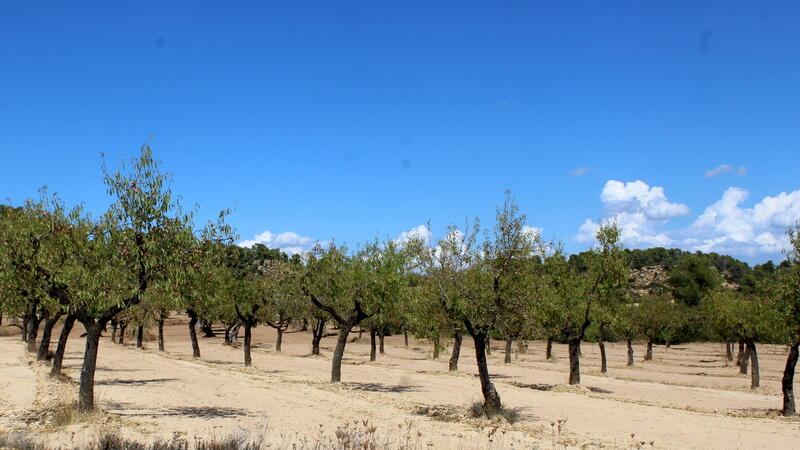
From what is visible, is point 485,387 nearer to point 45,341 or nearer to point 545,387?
point 545,387

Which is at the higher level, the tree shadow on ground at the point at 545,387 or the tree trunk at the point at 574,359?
the tree trunk at the point at 574,359

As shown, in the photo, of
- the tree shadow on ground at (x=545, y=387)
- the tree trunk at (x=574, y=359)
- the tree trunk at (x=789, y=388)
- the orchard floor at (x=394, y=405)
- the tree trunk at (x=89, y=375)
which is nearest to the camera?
the orchard floor at (x=394, y=405)

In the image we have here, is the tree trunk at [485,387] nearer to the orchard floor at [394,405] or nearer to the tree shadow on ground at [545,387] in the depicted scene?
the orchard floor at [394,405]

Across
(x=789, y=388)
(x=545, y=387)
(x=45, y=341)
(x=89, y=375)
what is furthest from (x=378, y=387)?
(x=45, y=341)

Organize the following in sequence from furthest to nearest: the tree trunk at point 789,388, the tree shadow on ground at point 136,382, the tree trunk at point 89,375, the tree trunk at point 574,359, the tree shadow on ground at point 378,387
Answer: the tree trunk at point 574,359 < the tree shadow on ground at point 378,387 < the tree shadow on ground at point 136,382 < the tree trunk at point 789,388 < the tree trunk at point 89,375

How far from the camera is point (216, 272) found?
22312 millimetres

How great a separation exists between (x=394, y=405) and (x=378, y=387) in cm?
909

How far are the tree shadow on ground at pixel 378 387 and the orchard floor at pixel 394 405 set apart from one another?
0.29 feet

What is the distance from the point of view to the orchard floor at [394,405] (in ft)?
65.1

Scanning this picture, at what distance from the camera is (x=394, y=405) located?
2878cm

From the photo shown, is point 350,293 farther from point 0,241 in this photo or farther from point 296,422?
point 0,241

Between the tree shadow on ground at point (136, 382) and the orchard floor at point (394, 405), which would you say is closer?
the orchard floor at point (394, 405)

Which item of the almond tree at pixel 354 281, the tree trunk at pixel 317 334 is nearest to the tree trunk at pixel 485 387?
the almond tree at pixel 354 281

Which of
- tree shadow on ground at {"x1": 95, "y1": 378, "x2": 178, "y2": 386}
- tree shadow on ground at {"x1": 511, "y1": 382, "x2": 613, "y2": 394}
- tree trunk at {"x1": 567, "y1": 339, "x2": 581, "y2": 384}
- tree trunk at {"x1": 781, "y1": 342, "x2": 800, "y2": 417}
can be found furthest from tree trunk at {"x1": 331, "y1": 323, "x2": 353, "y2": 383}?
tree trunk at {"x1": 781, "y1": 342, "x2": 800, "y2": 417}
